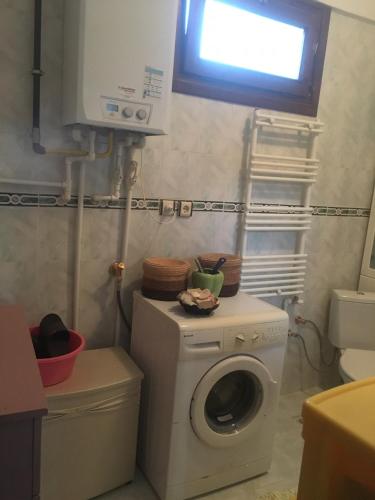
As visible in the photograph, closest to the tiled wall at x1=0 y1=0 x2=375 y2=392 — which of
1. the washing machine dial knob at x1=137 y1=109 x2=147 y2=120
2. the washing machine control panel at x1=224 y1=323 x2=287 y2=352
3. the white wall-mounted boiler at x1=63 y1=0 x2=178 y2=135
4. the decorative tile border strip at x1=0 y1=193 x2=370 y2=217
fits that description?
the decorative tile border strip at x1=0 y1=193 x2=370 y2=217

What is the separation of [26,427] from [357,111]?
8.10 feet

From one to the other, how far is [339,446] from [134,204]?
1.54 m

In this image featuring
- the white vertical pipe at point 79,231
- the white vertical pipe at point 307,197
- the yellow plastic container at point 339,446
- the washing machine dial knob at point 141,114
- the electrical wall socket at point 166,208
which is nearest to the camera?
the yellow plastic container at point 339,446

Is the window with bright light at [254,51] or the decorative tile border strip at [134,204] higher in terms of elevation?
the window with bright light at [254,51]

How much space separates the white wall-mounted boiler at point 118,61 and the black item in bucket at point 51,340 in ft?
2.59

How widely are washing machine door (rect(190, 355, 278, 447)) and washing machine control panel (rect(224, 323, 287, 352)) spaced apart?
0.18 feet

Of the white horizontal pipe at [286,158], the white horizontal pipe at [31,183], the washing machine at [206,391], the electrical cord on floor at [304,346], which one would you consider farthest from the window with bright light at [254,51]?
the electrical cord on floor at [304,346]

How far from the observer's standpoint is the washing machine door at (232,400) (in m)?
1.66

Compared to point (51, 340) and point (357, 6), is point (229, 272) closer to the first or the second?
point (51, 340)

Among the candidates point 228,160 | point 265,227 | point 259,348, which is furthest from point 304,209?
point 259,348

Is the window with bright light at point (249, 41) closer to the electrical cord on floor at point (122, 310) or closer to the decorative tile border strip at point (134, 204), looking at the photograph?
the decorative tile border strip at point (134, 204)

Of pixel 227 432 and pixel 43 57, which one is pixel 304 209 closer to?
pixel 227 432

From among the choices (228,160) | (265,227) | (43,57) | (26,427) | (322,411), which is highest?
(43,57)

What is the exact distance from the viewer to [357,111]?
2.51 m
